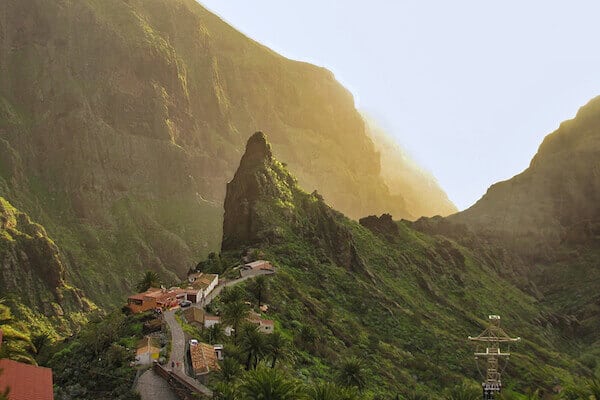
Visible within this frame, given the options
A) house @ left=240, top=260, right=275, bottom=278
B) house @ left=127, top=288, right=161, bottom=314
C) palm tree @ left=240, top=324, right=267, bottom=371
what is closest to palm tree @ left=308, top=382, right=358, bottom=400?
palm tree @ left=240, top=324, right=267, bottom=371

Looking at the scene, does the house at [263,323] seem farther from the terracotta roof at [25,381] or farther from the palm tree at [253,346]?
the terracotta roof at [25,381]

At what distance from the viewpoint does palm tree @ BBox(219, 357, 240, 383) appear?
5528 cm

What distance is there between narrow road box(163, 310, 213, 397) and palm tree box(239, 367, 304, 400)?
945 cm

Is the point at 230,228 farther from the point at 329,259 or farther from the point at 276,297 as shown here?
the point at 276,297

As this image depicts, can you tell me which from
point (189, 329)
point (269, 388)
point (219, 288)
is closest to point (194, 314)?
point (189, 329)

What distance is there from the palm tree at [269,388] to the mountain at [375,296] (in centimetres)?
2683

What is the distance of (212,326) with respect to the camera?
74.1 meters

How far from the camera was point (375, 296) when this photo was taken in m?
122

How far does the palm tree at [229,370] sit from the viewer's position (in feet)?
181

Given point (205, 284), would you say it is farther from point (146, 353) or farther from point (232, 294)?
point (146, 353)

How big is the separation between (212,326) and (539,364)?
250 ft

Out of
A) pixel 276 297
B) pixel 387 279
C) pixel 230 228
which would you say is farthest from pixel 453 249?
pixel 276 297

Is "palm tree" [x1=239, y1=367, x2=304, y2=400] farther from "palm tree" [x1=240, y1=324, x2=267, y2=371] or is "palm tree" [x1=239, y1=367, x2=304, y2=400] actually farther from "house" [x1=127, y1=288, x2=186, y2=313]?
"house" [x1=127, y1=288, x2=186, y2=313]

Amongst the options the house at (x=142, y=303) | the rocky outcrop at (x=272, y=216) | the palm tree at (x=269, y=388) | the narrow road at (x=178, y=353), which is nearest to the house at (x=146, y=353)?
the narrow road at (x=178, y=353)
